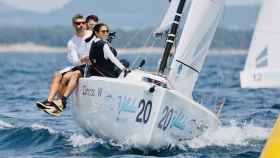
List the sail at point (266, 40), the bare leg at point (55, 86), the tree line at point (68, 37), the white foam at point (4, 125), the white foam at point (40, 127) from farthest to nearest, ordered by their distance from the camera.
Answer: the tree line at point (68, 37)
the white foam at point (4, 125)
the white foam at point (40, 127)
the bare leg at point (55, 86)
the sail at point (266, 40)

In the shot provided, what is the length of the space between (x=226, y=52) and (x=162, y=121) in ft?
417

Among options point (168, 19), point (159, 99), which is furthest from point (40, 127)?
point (159, 99)

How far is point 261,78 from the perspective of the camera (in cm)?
1062

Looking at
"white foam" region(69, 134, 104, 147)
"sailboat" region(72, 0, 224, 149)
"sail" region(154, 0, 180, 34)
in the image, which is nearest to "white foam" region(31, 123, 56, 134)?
"white foam" region(69, 134, 104, 147)

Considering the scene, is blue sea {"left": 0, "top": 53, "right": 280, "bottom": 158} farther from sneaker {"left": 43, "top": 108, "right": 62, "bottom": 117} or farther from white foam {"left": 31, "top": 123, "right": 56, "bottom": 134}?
sneaker {"left": 43, "top": 108, "right": 62, "bottom": 117}

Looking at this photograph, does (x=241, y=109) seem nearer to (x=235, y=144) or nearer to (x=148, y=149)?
(x=235, y=144)

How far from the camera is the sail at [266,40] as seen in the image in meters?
10.8

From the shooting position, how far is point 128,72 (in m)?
11.7

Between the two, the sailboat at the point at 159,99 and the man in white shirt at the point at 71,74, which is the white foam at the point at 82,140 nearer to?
the sailboat at the point at 159,99

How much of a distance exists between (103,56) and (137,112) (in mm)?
Result: 1025

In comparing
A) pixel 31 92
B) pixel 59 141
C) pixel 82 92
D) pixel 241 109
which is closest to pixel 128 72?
pixel 82 92

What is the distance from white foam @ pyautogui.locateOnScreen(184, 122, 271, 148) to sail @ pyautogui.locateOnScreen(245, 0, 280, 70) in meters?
1.56

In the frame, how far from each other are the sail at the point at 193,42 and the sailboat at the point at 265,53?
1.38 meters

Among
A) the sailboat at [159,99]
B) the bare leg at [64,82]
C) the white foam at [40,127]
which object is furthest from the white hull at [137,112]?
the white foam at [40,127]
